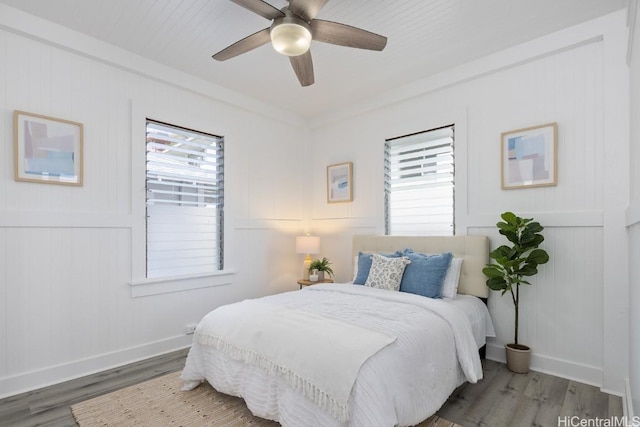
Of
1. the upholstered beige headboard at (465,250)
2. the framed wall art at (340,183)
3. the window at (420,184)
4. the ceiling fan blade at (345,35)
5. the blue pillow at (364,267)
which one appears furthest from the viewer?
the framed wall art at (340,183)

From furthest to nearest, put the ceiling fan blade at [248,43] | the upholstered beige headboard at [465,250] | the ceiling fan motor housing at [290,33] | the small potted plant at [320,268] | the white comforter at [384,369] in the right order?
the small potted plant at [320,268], the upholstered beige headboard at [465,250], the ceiling fan blade at [248,43], the ceiling fan motor housing at [290,33], the white comforter at [384,369]

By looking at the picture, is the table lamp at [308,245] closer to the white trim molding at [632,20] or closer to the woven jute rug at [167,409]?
the woven jute rug at [167,409]

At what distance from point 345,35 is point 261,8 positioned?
56 cm

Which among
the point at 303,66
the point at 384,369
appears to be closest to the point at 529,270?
the point at 384,369

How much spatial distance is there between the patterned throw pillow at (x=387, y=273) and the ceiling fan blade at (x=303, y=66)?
1.75 meters

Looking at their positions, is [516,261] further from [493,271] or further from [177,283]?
[177,283]

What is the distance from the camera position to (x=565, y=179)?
286 centimetres

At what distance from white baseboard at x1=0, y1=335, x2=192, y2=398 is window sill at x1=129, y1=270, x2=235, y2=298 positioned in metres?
0.49

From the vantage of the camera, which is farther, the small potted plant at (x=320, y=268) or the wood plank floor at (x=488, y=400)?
the small potted plant at (x=320, y=268)

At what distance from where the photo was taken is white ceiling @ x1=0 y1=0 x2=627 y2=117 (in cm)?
252

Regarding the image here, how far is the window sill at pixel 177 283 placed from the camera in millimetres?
3238

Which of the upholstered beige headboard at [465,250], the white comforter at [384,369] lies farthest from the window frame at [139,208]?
the upholstered beige headboard at [465,250]

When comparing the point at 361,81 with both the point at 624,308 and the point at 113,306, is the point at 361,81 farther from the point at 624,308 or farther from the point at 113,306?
the point at 113,306

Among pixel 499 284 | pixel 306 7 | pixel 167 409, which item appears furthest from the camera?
pixel 499 284
